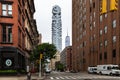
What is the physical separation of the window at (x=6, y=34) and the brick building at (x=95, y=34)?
27657 mm

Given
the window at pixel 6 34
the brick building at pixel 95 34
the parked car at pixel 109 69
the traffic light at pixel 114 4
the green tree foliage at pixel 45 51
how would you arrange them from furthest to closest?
the brick building at pixel 95 34, the green tree foliage at pixel 45 51, the parked car at pixel 109 69, the window at pixel 6 34, the traffic light at pixel 114 4

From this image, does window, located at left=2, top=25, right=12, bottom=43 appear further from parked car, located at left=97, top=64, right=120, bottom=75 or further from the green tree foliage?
parked car, located at left=97, top=64, right=120, bottom=75

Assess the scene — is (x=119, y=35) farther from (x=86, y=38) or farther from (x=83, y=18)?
(x=83, y=18)

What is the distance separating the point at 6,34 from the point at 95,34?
7048 cm

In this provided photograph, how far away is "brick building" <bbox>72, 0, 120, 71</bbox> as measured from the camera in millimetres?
93500

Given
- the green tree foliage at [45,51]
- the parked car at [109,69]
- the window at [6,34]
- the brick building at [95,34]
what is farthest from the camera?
the brick building at [95,34]

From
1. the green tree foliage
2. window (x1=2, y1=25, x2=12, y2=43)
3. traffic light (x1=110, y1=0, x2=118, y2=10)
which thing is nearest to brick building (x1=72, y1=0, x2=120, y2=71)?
the green tree foliage

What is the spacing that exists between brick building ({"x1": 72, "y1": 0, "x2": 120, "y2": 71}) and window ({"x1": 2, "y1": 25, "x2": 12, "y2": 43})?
27657mm

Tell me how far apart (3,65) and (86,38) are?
86.8 m

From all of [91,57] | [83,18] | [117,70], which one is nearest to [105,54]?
[91,57]

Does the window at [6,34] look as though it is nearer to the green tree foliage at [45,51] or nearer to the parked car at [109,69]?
the green tree foliage at [45,51]

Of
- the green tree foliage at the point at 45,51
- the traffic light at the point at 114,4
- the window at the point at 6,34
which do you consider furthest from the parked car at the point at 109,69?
the traffic light at the point at 114,4

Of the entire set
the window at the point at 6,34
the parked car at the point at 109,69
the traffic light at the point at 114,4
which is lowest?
the parked car at the point at 109,69

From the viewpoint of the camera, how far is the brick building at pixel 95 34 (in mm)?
93500
